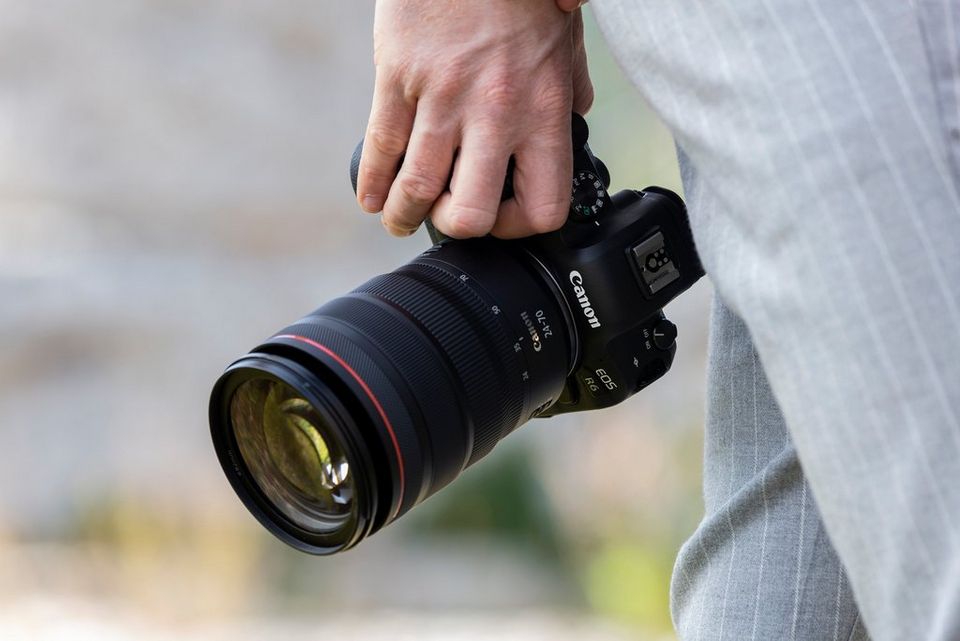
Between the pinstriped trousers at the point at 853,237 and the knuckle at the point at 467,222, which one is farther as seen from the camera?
the knuckle at the point at 467,222

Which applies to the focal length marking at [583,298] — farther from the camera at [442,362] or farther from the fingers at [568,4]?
the fingers at [568,4]

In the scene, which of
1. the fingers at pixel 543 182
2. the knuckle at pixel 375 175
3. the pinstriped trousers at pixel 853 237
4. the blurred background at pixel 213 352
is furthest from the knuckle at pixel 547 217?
the blurred background at pixel 213 352

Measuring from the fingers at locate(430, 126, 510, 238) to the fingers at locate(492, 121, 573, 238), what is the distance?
0.01 m

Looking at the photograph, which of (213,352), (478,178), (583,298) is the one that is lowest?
(213,352)

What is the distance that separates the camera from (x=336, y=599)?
221 cm

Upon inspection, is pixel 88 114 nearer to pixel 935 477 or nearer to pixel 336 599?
pixel 336 599

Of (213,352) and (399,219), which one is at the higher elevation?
(399,219)

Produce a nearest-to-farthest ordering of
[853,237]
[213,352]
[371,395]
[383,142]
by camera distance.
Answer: [853,237], [371,395], [383,142], [213,352]

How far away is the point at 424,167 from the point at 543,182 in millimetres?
75

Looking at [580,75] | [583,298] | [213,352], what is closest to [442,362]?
[583,298]

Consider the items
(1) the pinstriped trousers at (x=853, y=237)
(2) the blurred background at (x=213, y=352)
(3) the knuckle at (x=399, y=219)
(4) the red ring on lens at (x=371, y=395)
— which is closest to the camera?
(1) the pinstriped trousers at (x=853, y=237)

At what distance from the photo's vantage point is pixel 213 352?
7.36 ft

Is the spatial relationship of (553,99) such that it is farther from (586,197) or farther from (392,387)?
(392,387)

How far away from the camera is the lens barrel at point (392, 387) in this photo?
67 cm
